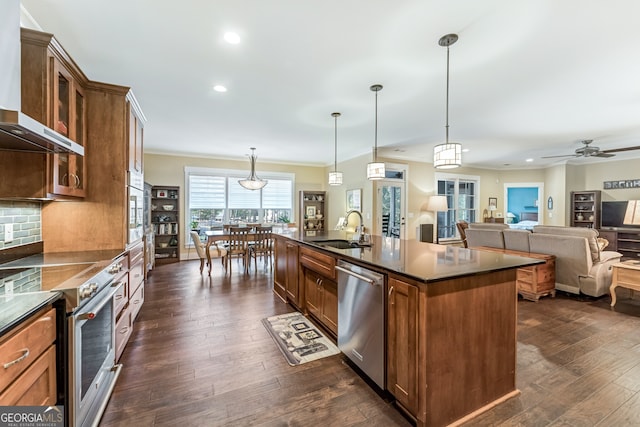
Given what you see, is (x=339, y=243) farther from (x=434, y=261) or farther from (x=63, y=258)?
(x=63, y=258)

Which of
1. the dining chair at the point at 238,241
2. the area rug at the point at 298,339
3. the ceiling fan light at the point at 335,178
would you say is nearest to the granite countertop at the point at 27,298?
the area rug at the point at 298,339

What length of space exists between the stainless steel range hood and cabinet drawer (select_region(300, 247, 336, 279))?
2.03m

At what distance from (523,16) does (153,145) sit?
21.0 feet

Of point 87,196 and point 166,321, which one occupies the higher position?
point 87,196

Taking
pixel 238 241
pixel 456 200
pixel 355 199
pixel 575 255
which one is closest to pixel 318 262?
pixel 238 241

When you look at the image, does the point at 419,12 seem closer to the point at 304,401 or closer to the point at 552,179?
the point at 304,401

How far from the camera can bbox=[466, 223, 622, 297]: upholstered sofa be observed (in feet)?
12.0

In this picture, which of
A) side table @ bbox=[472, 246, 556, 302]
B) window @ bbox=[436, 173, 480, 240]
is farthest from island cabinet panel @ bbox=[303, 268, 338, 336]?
window @ bbox=[436, 173, 480, 240]

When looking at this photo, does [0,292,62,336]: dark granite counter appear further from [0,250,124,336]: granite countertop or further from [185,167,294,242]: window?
[185,167,294,242]: window

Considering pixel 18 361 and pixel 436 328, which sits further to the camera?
pixel 436 328

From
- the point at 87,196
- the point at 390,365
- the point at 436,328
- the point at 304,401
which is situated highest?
the point at 87,196

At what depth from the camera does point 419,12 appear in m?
1.96

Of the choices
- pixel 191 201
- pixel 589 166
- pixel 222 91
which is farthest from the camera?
pixel 589 166

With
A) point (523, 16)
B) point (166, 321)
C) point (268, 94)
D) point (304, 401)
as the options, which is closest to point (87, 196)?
point (166, 321)
